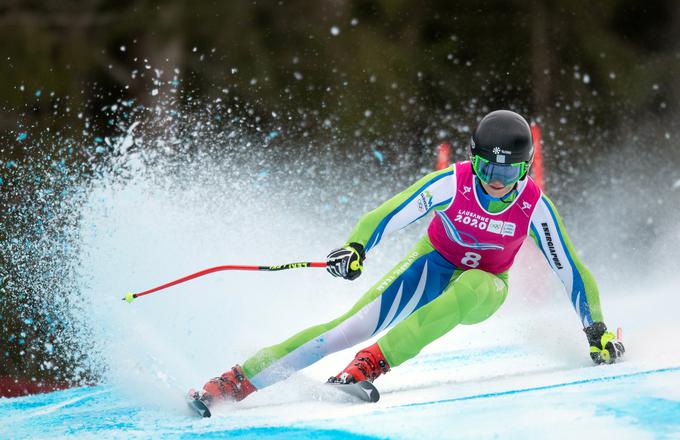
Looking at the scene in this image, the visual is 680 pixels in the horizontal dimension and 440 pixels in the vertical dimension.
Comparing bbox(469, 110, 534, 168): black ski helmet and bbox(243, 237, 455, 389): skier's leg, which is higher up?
bbox(469, 110, 534, 168): black ski helmet

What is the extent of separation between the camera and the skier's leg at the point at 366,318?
11.1 feet

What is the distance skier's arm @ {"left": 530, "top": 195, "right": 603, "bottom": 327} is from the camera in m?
3.65

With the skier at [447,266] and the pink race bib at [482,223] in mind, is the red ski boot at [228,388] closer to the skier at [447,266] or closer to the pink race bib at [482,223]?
the skier at [447,266]

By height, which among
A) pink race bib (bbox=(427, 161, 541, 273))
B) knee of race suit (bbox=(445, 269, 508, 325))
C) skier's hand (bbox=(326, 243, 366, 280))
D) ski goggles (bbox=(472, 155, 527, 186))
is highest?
ski goggles (bbox=(472, 155, 527, 186))

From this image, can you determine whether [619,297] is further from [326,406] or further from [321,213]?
[326,406]

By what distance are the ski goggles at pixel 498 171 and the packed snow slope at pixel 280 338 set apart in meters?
0.75

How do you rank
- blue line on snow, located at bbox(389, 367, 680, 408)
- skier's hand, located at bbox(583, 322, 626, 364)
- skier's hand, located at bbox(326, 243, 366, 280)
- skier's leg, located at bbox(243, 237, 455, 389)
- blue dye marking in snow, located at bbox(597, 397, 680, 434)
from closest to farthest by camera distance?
blue dye marking in snow, located at bbox(597, 397, 680, 434)
blue line on snow, located at bbox(389, 367, 680, 408)
skier's hand, located at bbox(326, 243, 366, 280)
skier's leg, located at bbox(243, 237, 455, 389)
skier's hand, located at bbox(583, 322, 626, 364)

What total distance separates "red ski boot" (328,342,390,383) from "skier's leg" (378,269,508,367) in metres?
0.03

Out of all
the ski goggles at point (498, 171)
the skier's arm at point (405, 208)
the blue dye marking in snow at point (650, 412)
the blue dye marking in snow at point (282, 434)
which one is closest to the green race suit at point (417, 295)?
the skier's arm at point (405, 208)

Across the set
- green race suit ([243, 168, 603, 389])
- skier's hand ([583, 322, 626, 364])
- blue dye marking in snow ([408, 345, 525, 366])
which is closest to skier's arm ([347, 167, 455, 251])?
green race suit ([243, 168, 603, 389])

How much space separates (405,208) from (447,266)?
1.33ft

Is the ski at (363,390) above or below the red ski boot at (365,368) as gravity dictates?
below

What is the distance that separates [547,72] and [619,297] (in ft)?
32.4

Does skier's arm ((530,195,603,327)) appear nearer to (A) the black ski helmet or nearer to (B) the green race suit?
(B) the green race suit
